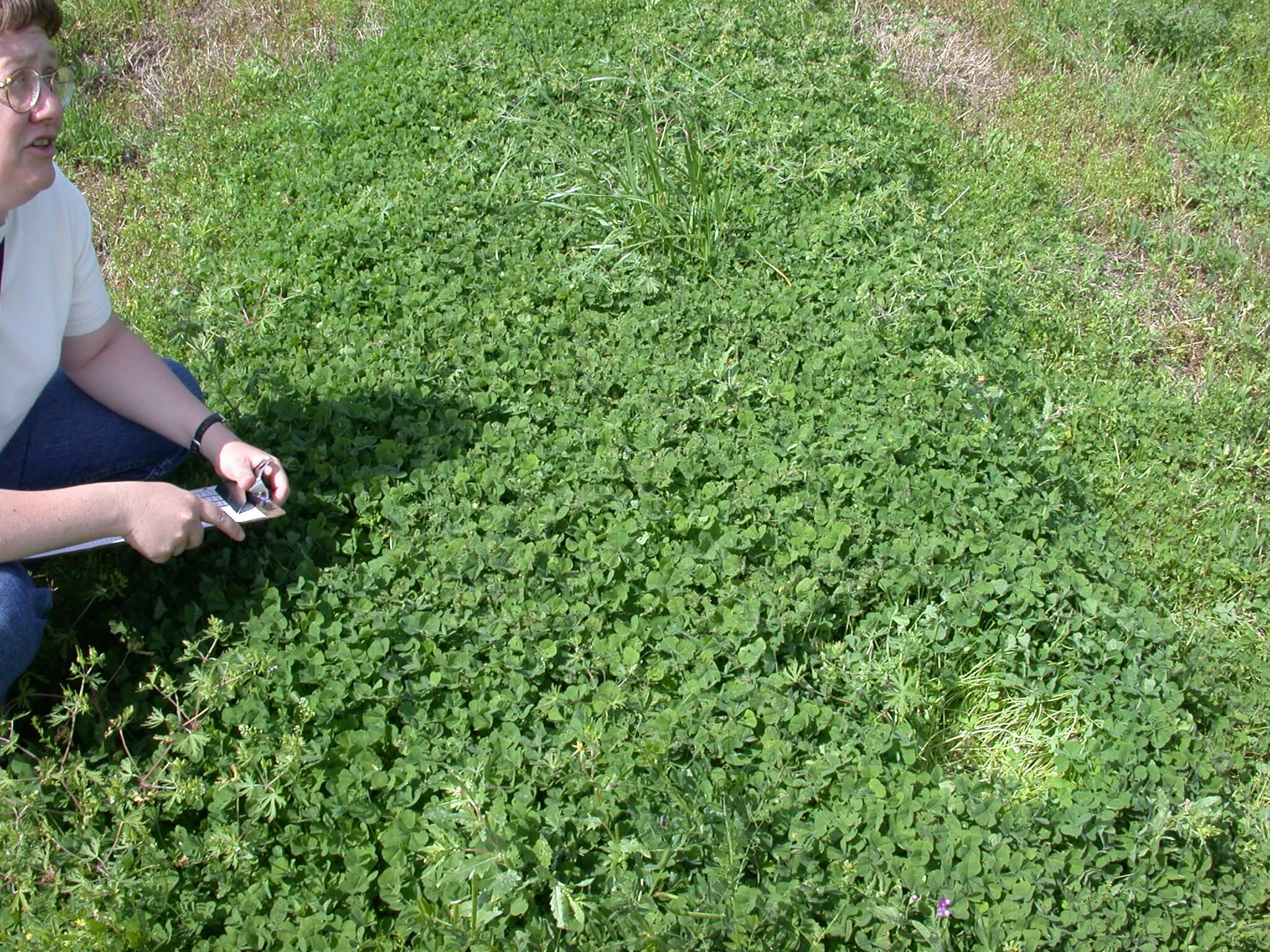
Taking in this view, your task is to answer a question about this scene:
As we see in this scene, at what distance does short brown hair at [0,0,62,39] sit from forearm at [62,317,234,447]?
0.94 metres

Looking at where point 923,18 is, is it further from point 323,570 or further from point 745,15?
point 323,570

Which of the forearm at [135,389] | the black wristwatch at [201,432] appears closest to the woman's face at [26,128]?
the forearm at [135,389]

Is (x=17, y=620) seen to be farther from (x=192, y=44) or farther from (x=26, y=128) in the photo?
(x=192, y=44)

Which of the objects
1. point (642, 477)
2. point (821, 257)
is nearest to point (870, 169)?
point (821, 257)

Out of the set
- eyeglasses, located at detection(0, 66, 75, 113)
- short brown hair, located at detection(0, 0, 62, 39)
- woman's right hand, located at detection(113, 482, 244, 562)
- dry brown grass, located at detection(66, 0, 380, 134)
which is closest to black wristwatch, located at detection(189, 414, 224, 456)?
woman's right hand, located at detection(113, 482, 244, 562)

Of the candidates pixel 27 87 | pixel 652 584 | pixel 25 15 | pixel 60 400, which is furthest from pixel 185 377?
pixel 652 584

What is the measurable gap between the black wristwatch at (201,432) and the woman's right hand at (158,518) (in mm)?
466

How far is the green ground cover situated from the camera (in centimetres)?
269

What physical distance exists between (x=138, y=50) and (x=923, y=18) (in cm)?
526

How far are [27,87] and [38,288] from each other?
0.61 meters

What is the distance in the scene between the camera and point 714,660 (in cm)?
324

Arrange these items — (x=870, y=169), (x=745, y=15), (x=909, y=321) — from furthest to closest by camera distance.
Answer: (x=745, y=15), (x=870, y=169), (x=909, y=321)

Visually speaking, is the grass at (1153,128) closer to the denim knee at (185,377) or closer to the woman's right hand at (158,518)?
the denim knee at (185,377)

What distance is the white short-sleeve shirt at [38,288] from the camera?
2.88 metres
